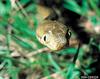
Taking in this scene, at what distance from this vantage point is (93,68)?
237 cm

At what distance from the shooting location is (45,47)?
8.05 ft

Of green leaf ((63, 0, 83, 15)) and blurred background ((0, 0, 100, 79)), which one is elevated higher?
green leaf ((63, 0, 83, 15))

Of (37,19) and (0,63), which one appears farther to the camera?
A: (37,19)

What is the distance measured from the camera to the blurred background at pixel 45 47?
7.33ft

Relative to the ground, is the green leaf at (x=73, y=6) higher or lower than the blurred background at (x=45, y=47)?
higher

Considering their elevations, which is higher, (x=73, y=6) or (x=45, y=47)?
(x=73, y=6)

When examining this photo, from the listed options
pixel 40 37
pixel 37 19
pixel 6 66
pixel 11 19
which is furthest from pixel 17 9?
pixel 6 66

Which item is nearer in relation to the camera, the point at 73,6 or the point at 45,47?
the point at 45,47

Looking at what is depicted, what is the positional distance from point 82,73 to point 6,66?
1.81ft

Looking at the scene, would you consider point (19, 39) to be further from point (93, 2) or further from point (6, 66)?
point (93, 2)

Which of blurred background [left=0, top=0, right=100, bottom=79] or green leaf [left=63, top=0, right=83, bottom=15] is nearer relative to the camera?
blurred background [left=0, top=0, right=100, bottom=79]

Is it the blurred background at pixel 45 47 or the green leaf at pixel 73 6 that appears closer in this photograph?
the blurred background at pixel 45 47

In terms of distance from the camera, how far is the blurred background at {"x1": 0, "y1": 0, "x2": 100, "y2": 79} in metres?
2.23

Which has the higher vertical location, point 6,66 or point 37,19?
point 37,19
